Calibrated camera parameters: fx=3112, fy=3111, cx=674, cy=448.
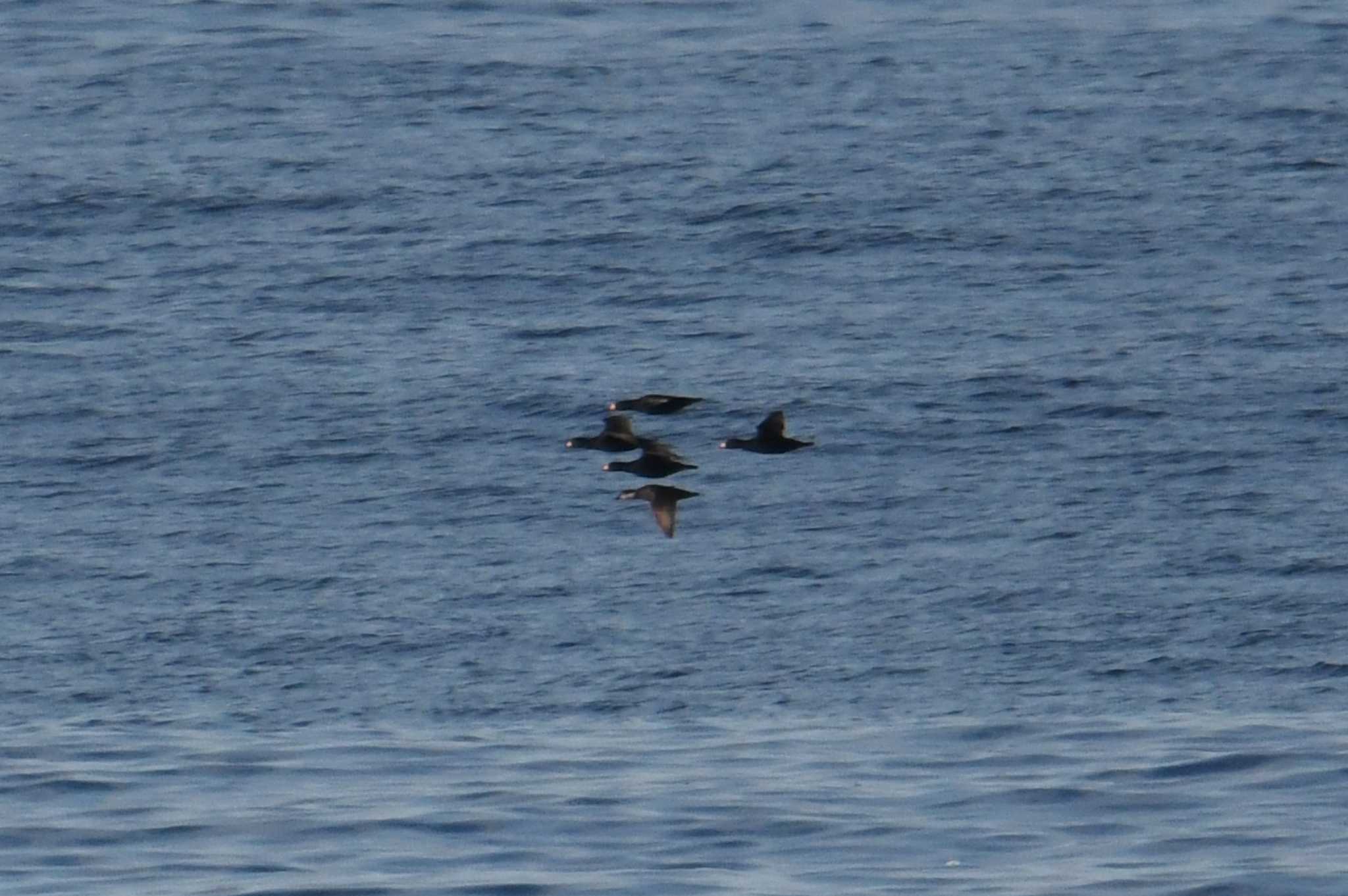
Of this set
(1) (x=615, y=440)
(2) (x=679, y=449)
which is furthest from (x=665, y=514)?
(2) (x=679, y=449)

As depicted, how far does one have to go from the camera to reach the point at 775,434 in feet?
58.1

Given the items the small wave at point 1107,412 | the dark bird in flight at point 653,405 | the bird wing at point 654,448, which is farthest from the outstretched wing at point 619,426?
the small wave at point 1107,412

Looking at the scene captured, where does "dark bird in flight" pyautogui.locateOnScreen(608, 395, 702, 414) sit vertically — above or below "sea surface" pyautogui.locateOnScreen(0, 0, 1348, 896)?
above

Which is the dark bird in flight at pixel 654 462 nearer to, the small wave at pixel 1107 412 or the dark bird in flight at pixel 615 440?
the dark bird in flight at pixel 615 440

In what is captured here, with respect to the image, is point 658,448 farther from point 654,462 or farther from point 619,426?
point 619,426

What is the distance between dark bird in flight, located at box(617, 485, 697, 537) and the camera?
17.8m

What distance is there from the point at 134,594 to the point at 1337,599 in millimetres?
12714

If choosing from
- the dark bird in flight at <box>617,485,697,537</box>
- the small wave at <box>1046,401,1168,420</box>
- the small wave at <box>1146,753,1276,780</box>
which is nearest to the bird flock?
the dark bird in flight at <box>617,485,697,537</box>

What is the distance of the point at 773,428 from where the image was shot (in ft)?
58.3

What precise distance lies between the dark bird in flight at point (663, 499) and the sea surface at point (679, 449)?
655 cm

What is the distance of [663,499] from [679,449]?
15159 mm

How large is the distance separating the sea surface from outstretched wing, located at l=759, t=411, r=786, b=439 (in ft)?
23.0

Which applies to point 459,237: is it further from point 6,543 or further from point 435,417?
point 6,543

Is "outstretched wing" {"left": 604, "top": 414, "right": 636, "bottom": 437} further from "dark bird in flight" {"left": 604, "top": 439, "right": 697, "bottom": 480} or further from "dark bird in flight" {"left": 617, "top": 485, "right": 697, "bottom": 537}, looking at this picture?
"dark bird in flight" {"left": 617, "top": 485, "right": 697, "bottom": 537}
